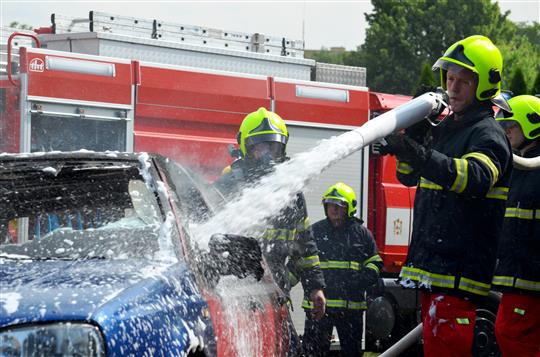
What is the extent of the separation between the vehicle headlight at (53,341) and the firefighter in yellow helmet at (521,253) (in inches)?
132

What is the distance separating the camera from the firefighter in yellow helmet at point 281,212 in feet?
23.0

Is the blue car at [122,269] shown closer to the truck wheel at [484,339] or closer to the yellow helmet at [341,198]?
the yellow helmet at [341,198]

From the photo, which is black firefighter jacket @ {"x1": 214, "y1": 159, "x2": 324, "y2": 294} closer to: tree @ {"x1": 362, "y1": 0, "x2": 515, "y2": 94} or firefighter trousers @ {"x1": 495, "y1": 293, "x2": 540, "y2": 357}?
firefighter trousers @ {"x1": 495, "y1": 293, "x2": 540, "y2": 357}

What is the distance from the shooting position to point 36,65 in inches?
375

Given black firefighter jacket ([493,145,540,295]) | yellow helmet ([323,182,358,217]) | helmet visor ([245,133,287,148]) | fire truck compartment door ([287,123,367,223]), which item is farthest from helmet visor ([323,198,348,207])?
black firefighter jacket ([493,145,540,295])

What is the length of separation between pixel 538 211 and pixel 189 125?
4.75 metres

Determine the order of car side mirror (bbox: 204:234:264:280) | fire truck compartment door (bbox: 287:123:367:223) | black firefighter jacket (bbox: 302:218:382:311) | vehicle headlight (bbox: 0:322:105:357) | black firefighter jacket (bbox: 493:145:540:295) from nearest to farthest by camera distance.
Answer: vehicle headlight (bbox: 0:322:105:357) → car side mirror (bbox: 204:234:264:280) → black firefighter jacket (bbox: 493:145:540:295) → black firefighter jacket (bbox: 302:218:382:311) → fire truck compartment door (bbox: 287:123:367:223)

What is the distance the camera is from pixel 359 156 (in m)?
12.0

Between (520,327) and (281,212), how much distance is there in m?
1.68

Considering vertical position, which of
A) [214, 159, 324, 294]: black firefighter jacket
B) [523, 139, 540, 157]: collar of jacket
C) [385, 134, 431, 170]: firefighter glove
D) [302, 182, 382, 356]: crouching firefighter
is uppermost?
[385, 134, 431, 170]: firefighter glove

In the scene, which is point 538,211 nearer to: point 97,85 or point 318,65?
point 97,85

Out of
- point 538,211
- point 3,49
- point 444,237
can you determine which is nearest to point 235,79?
point 3,49

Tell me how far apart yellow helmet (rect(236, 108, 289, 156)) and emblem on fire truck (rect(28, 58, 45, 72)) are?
9.49 ft

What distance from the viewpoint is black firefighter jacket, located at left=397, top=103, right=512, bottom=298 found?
5.31 m
